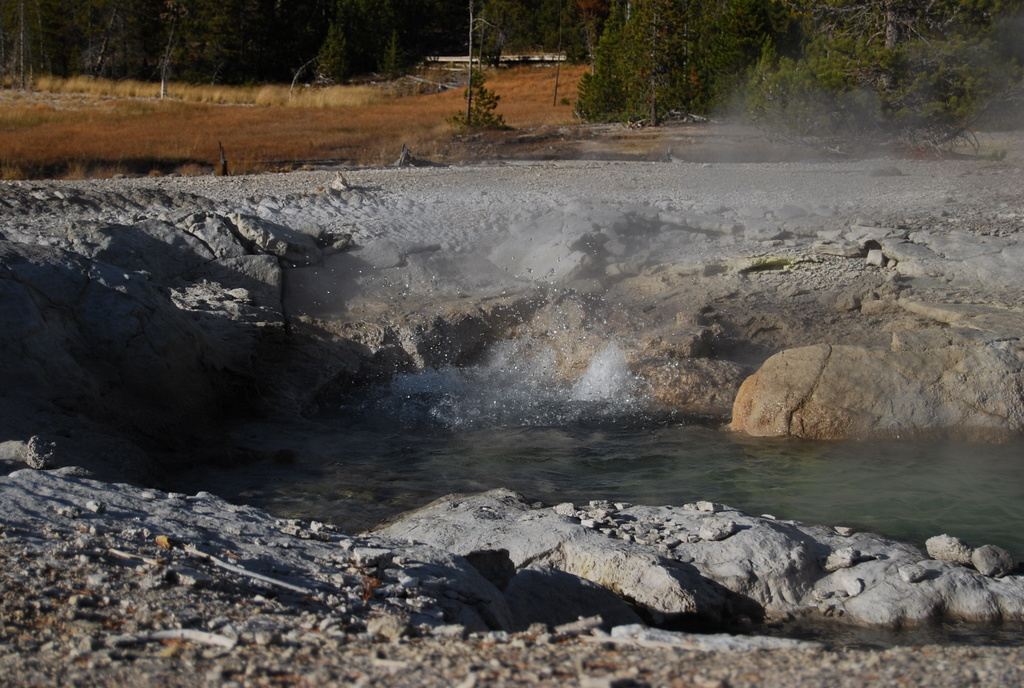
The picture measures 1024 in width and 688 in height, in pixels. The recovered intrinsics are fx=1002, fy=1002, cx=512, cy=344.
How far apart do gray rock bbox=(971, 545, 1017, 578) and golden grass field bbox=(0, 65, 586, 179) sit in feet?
42.0

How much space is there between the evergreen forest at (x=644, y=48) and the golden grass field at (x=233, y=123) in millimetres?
2706

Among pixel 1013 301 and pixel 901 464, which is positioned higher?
pixel 1013 301

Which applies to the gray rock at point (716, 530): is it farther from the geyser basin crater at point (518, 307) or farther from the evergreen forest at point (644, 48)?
the evergreen forest at point (644, 48)

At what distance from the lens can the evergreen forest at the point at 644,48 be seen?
1444 centimetres

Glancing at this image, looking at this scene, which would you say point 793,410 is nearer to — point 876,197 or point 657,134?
point 876,197

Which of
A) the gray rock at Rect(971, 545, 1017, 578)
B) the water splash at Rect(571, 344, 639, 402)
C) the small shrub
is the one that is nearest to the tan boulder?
the water splash at Rect(571, 344, 639, 402)

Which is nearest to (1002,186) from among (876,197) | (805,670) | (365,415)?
(876,197)

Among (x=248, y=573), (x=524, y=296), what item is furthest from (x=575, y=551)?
(x=524, y=296)

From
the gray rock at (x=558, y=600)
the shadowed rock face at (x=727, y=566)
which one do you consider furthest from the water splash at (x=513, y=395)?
the gray rock at (x=558, y=600)

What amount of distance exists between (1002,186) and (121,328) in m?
10.2

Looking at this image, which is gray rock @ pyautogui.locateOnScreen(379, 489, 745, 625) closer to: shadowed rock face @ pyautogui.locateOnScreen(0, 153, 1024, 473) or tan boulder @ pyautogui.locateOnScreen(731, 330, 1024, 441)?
shadowed rock face @ pyautogui.locateOnScreen(0, 153, 1024, 473)

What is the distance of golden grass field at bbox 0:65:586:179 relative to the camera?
53.8ft

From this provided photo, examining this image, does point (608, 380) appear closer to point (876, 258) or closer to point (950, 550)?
point (876, 258)

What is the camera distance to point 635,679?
8.21ft
